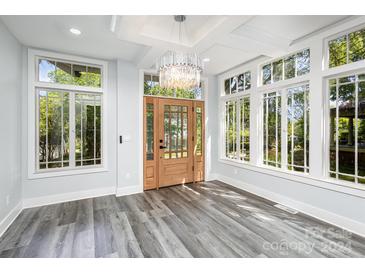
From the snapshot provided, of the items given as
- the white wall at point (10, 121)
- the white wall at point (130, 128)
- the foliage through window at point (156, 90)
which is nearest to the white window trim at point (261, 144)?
the foliage through window at point (156, 90)

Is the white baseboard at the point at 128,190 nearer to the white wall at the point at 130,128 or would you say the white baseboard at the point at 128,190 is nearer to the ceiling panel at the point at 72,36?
the white wall at the point at 130,128

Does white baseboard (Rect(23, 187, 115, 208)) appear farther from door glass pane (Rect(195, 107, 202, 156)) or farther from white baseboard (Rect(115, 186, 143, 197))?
door glass pane (Rect(195, 107, 202, 156))

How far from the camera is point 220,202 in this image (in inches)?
136

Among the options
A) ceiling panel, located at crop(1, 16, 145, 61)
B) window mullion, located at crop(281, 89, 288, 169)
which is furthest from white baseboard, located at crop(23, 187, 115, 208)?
window mullion, located at crop(281, 89, 288, 169)

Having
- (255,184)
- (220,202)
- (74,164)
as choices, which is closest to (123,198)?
(74,164)

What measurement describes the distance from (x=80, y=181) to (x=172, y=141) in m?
2.08

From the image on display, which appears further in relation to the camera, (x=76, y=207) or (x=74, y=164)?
(x=74, y=164)

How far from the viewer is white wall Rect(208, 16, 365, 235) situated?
96.4 inches

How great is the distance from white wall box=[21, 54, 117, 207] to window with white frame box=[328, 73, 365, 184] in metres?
3.82

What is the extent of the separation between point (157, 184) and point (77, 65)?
9.73 feet

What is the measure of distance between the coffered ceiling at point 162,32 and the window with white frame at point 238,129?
4.52ft

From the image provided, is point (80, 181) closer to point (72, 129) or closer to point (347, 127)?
point (72, 129)
